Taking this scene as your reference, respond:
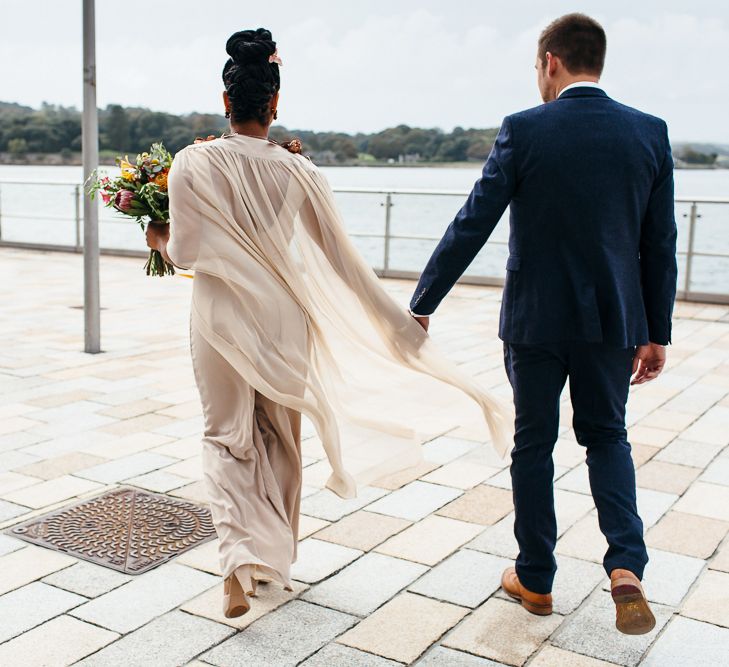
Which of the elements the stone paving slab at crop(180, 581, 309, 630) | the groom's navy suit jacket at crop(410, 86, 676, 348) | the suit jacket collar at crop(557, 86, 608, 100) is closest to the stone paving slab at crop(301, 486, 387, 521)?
the stone paving slab at crop(180, 581, 309, 630)

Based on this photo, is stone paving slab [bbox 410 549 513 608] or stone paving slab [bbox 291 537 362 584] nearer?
stone paving slab [bbox 410 549 513 608]

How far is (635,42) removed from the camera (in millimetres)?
9742

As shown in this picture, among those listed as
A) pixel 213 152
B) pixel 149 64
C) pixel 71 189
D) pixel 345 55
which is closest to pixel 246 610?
pixel 213 152

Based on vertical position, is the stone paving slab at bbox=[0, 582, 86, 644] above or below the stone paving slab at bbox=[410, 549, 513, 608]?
below

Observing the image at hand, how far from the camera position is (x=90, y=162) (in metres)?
6.80

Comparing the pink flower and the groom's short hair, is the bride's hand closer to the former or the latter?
the pink flower

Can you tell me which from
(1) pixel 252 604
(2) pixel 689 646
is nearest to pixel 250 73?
(1) pixel 252 604

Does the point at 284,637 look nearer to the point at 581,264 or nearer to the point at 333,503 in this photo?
the point at 333,503

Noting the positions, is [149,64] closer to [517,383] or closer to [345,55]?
[345,55]

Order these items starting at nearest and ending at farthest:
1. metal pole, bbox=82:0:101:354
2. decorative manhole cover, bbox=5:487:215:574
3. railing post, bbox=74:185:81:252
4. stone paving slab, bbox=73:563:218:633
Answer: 1. stone paving slab, bbox=73:563:218:633
2. decorative manhole cover, bbox=5:487:215:574
3. metal pole, bbox=82:0:101:354
4. railing post, bbox=74:185:81:252

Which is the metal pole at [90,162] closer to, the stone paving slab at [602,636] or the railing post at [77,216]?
the stone paving slab at [602,636]

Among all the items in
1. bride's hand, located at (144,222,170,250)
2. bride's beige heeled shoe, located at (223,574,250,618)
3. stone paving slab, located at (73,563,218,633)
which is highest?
bride's hand, located at (144,222,170,250)

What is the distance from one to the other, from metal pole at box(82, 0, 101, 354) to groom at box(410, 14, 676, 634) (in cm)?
457

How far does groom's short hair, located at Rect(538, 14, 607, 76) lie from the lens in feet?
8.79
